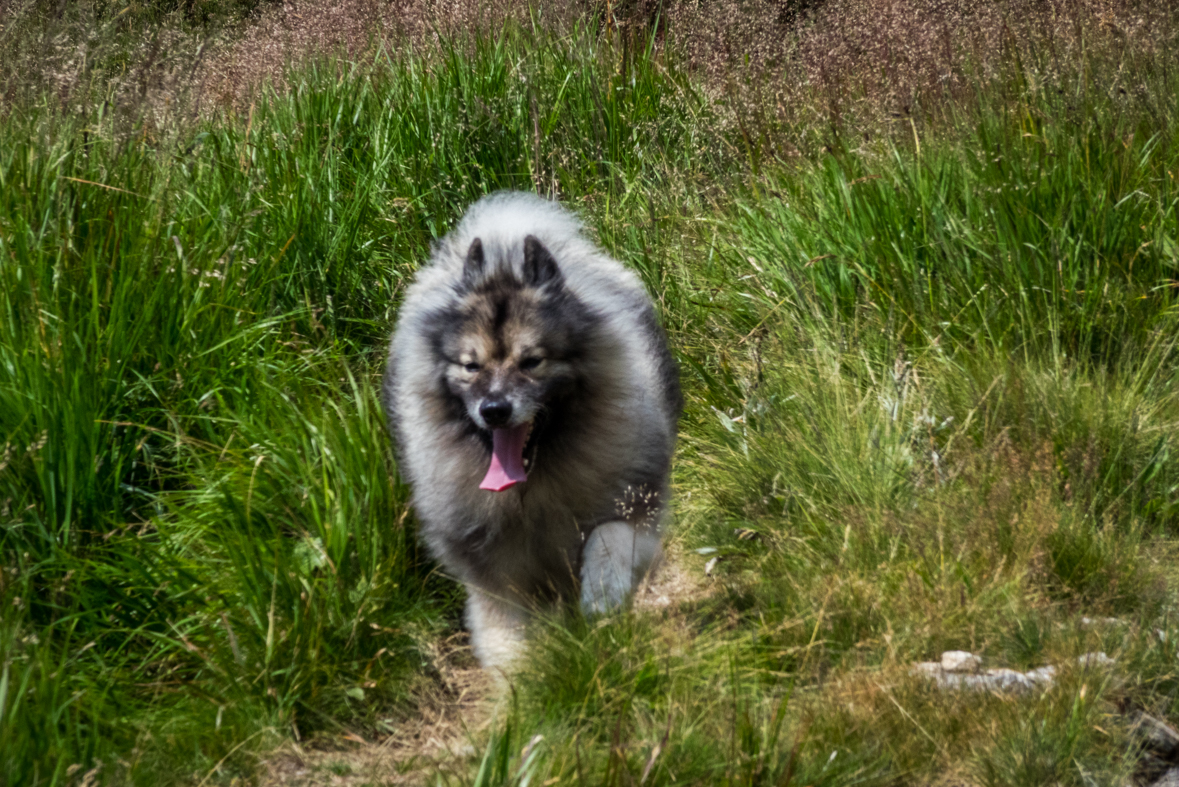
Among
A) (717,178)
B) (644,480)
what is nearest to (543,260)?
(644,480)

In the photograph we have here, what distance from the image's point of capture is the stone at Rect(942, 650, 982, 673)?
2922mm

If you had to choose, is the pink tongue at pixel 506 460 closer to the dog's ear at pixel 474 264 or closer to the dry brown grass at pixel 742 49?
the dog's ear at pixel 474 264

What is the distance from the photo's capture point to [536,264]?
144 inches

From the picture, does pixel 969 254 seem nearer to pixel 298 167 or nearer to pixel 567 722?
pixel 567 722

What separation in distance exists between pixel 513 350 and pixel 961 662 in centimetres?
162

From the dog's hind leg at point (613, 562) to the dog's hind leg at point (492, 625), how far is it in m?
0.26

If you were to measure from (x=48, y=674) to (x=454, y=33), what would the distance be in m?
4.96

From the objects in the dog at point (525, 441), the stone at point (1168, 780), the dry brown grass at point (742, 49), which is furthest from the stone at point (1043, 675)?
the dry brown grass at point (742, 49)

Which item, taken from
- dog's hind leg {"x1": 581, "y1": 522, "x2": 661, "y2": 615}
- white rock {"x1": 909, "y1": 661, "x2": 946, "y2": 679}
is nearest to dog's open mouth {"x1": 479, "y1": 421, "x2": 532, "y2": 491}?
dog's hind leg {"x1": 581, "y1": 522, "x2": 661, "y2": 615}

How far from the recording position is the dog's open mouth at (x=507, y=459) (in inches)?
135

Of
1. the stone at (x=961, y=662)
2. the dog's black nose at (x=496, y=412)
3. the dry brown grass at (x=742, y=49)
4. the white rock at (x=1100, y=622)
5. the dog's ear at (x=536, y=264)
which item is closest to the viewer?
the stone at (x=961, y=662)

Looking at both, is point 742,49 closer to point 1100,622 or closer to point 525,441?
point 525,441

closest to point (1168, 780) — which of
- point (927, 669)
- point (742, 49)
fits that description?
point (927, 669)

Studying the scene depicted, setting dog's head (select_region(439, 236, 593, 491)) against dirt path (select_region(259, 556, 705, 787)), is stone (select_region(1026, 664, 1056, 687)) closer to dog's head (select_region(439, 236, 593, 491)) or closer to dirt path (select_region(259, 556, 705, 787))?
dirt path (select_region(259, 556, 705, 787))
